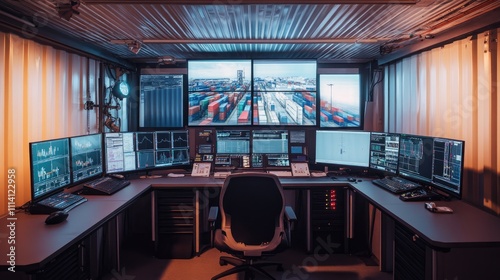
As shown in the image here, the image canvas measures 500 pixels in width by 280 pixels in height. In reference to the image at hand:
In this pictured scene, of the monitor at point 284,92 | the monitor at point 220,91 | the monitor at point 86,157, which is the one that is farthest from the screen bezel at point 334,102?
the monitor at point 86,157

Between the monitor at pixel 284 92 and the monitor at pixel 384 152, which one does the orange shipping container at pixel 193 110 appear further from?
the monitor at pixel 384 152

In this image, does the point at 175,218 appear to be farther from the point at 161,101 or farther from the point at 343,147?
the point at 343,147

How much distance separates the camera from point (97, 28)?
8.91 feet

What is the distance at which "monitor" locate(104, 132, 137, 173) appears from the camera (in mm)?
3299

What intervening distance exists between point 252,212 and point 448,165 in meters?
1.62

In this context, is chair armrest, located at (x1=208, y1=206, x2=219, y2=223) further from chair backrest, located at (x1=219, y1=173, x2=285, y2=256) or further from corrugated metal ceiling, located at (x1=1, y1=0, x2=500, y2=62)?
corrugated metal ceiling, located at (x1=1, y1=0, x2=500, y2=62)

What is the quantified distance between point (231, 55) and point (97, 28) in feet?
5.57

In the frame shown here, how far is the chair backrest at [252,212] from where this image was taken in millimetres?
2477

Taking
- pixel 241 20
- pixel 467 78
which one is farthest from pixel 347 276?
pixel 241 20

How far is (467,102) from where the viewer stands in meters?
2.55

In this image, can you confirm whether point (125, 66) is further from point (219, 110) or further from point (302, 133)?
point (302, 133)

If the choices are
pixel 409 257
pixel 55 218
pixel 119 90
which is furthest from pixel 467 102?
pixel 119 90

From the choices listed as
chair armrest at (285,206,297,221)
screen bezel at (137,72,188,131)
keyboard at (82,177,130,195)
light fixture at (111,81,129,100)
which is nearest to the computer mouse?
keyboard at (82,177,130,195)

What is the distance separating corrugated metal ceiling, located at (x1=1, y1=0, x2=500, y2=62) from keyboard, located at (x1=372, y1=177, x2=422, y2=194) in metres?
1.37
